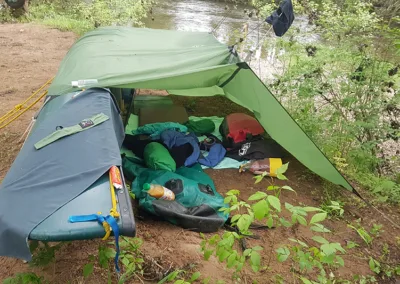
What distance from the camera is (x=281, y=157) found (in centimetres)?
365

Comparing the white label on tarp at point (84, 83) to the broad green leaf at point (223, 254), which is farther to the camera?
the white label on tarp at point (84, 83)

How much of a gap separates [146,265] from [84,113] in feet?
3.32

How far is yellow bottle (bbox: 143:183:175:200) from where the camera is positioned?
8.63ft

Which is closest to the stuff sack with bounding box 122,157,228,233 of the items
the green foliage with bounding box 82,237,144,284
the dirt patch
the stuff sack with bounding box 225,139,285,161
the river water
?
the green foliage with bounding box 82,237,144,284

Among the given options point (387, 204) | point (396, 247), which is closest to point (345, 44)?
point (387, 204)

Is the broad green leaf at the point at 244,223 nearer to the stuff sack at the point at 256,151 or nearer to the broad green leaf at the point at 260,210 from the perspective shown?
the broad green leaf at the point at 260,210

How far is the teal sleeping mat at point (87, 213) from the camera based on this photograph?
1.46 metres

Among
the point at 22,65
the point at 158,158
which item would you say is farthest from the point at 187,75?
the point at 22,65

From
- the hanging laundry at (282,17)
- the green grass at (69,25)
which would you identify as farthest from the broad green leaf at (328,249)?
the green grass at (69,25)

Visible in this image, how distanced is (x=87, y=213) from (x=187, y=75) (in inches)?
67.2

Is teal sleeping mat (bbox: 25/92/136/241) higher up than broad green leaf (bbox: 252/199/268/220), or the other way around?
broad green leaf (bbox: 252/199/268/220)

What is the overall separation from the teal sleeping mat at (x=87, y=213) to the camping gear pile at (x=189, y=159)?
0.92 m

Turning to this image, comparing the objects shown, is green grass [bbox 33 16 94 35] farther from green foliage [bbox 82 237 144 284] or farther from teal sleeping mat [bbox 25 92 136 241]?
teal sleeping mat [bbox 25 92 136 241]

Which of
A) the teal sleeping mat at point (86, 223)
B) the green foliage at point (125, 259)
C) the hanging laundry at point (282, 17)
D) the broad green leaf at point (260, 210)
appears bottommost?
the green foliage at point (125, 259)
